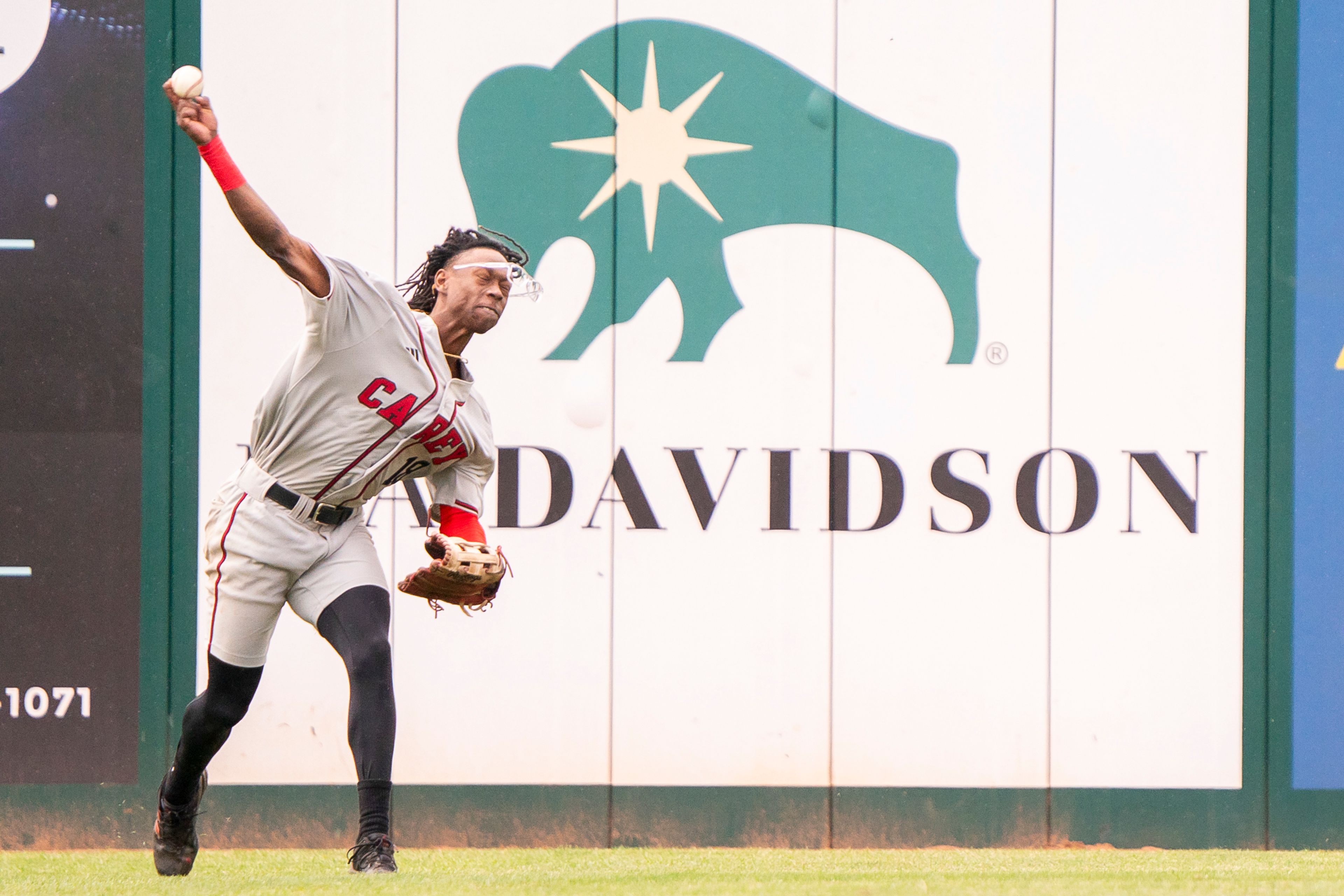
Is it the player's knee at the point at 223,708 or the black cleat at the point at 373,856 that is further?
the player's knee at the point at 223,708

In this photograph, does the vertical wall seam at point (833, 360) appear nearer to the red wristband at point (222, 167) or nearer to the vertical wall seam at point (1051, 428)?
the vertical wall seam at point (1051, 428)

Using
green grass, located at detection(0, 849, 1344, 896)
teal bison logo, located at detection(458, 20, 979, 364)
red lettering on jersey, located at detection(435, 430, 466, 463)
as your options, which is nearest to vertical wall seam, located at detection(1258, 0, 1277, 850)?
green grass, located at detection(0, 849, 1344, 896)

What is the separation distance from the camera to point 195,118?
9.25 feet

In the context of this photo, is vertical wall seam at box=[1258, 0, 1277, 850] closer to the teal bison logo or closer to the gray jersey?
the teal bison logo

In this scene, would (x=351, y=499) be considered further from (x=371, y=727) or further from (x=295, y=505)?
(x=371, y=727)

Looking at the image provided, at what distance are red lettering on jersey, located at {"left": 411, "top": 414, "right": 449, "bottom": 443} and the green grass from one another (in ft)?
3.69

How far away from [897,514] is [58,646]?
3.13 metres

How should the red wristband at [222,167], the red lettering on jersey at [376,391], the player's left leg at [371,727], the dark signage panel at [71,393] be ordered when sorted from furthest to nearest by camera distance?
the dark signage panel at [71,393], the red lettering on jersey at [376,391], the player's left leg at [371,727], the red wristband at [222,167]

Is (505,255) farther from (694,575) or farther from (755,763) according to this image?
(755,763)

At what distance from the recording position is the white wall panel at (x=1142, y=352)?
4.56 m

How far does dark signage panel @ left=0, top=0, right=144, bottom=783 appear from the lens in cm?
452

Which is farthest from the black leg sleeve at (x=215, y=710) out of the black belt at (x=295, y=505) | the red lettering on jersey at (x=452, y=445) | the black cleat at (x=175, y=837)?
the red lettering on jersey at (x=452, y=445)

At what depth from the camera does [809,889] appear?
3.01 m

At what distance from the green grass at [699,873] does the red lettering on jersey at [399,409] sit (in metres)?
1.16
